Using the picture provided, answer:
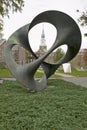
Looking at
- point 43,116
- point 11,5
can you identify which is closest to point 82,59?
point 11,5

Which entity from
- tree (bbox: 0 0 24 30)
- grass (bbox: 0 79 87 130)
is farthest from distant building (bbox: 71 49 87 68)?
grass (bbox: 0 79 87 130)

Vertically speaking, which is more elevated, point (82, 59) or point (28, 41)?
point (28, 41)

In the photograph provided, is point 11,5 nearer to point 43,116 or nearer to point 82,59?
point 43,116

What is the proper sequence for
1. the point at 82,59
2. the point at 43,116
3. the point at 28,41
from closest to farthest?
the point at 43,116
the point at 28,41
the point at 82,59

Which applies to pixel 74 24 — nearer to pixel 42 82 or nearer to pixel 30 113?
pixel 42 82

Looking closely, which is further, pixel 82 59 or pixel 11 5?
pixel 82 59

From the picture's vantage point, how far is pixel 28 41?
13.4 meters

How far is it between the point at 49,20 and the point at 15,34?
187 centimetres

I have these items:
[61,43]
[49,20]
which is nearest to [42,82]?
[61,43]

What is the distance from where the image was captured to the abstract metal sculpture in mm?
12945

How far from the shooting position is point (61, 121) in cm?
629

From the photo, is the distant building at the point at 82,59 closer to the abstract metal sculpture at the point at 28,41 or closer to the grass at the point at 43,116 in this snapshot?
the abstract metal sculpture at the point at 28,41

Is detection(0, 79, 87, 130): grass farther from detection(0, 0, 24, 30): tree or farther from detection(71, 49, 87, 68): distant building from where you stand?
detection(71, 49, 87, 68): distant building

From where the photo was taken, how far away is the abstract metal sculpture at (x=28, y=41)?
12945 mm
